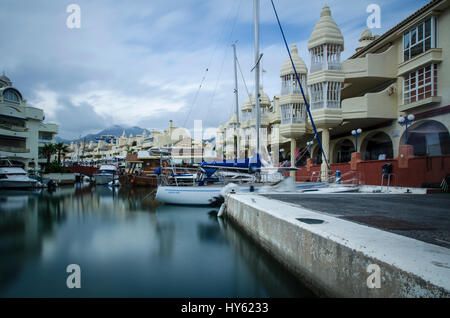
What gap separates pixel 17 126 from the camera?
44.3 m

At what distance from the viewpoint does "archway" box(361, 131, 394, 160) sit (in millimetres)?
21511

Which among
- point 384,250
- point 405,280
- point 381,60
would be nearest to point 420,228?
point 384,250

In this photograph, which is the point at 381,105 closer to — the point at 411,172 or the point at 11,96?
the point at 411,172

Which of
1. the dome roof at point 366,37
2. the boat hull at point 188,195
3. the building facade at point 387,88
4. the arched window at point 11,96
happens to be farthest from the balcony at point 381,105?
the arched window at point 11,96

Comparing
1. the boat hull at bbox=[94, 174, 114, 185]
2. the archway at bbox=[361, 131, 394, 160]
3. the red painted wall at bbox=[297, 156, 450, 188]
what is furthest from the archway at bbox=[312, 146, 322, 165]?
the boat hull at bbox=[94, 174, 114, 185]

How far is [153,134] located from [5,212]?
63.5 metres

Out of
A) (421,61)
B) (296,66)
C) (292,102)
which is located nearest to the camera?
(421,61)

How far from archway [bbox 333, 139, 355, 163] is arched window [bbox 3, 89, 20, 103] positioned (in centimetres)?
4955

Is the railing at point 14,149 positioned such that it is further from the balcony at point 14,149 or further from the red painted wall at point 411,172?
the red painted wall at point 411,172

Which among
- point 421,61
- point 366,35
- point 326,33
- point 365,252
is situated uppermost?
point 366,35

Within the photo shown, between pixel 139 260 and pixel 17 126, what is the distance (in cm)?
4856

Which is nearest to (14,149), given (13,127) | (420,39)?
(13,127)
